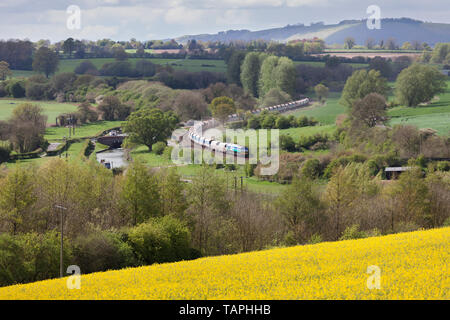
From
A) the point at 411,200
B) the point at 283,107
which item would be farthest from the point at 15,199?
the point at 283,107

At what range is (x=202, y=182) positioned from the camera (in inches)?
1437

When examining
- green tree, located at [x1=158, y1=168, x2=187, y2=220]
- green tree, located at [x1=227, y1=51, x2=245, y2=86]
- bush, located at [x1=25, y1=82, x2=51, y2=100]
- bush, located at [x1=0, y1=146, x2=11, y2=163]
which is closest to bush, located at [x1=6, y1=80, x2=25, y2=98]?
bush, located at [x1=25, y1=82, x2=51, y2=100]

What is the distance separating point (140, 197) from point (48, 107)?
78.0 metres

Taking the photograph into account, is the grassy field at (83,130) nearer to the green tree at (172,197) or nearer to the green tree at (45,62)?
the green tree at (172,197)

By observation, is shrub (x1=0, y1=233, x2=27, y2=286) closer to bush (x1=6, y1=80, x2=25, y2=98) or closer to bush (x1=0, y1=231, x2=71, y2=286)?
bush (x1=0, y1=231, x2=71, y2=286)

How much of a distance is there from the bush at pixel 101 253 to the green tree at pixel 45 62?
123626 millimetres

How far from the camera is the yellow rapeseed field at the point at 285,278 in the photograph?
55.1 ft

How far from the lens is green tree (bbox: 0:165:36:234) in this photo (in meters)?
29.0

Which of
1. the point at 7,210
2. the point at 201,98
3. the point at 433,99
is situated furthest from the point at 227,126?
the point at 7,210

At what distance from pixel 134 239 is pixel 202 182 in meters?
11.1

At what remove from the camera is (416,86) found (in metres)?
87.9

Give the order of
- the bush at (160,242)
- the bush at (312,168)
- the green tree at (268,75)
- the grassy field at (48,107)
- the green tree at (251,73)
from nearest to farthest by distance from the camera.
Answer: the bush at (160,242), the bush at (312,168), the grassy field at (48,107), the green tree at (268,75), the green tree at (251,73)

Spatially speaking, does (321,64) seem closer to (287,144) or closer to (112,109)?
(112,109)

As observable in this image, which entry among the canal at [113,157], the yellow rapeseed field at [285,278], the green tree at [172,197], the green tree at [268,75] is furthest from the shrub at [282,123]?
the yellow rapeseed field at [285,278]
